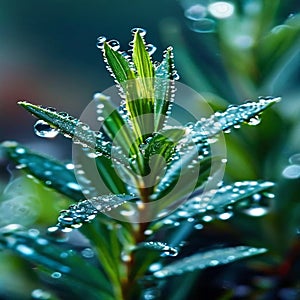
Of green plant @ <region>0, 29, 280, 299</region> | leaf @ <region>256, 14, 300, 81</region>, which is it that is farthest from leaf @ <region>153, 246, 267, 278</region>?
leaf @ <region>256, 14, 300, 81</region>

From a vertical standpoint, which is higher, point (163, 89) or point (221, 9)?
point (221, 9)

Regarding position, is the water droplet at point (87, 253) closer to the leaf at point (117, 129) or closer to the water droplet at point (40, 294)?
the water droplet at point (40, 294)

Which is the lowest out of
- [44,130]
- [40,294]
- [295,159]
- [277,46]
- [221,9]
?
[40,294]

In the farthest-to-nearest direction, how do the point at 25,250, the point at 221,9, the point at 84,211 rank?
the point at 221,9 → the point at 25,250 → the point at 84,211

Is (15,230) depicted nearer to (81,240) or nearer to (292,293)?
(81,240)

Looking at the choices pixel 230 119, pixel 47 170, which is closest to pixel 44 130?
pixel 47 170

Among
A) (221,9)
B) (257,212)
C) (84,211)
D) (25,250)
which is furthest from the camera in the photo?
(221,9)

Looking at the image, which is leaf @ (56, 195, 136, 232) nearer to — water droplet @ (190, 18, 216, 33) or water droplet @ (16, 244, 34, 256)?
water droplet @ (16, 244, 34, 256)

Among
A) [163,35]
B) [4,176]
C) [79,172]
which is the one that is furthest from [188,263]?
[163,35]

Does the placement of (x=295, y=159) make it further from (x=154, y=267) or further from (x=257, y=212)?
(x=154, y=267)
